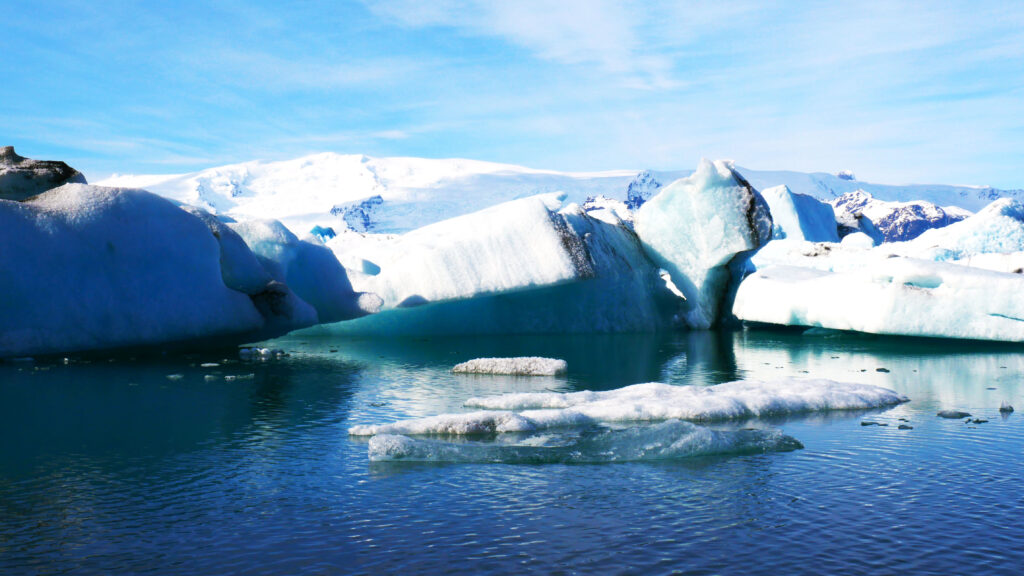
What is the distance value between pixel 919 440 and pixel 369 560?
449cm

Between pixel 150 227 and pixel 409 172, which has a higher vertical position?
pixel 409 172

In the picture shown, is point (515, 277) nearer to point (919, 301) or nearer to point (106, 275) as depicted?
point (106, 275)

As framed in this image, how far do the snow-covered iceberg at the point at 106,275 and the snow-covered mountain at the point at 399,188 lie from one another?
55.7 meters

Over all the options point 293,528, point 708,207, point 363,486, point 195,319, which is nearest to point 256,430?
point 363,486

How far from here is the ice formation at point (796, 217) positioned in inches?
1449

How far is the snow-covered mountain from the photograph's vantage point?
74.9 meters

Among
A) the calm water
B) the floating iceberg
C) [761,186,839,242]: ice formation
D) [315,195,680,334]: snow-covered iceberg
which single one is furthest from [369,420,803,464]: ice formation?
[761,186,839,242]: ice formation

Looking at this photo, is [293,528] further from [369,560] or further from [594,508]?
[594,508]

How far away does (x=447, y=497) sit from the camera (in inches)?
201

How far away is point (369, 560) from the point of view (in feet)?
13.3

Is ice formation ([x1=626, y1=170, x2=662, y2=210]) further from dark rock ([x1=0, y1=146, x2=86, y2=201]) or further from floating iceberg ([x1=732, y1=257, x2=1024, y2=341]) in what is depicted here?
dark rock ([x1=0, y1=146, x2=86, y2=201])

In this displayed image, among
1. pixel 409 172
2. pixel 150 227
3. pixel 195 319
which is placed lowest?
pixel 195 319

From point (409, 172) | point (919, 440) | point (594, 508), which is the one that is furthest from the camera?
point (409, 172)

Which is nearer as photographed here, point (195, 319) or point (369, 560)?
point (369, 560)
